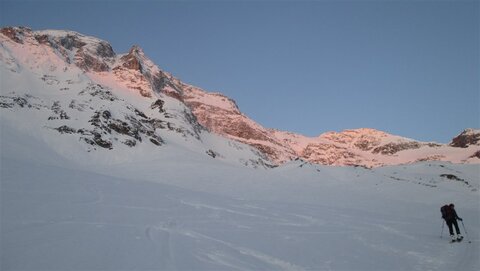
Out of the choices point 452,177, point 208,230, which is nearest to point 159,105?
point 452,177

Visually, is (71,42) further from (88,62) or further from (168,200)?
(168,200)

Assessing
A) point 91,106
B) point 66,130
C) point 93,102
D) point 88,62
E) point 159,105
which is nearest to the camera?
point 66,130

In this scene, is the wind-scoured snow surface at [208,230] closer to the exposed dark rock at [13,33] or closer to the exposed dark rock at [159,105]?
the exposed dark rock at [159,105]

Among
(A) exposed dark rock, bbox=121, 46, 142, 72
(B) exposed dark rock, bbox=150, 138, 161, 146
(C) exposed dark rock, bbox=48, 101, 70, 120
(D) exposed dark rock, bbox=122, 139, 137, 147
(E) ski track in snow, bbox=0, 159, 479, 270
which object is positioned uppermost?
(A) exposed dark rock, bbox=121, 46, 142, 72

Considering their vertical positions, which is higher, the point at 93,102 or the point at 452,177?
the point at 93,102

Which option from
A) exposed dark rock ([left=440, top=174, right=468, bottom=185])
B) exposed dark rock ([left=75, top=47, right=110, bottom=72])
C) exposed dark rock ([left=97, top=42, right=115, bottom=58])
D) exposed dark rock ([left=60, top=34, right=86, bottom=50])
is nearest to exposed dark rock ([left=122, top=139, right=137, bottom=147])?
exposed dark rock ([left=440, top=174, right=468, bottom=185])

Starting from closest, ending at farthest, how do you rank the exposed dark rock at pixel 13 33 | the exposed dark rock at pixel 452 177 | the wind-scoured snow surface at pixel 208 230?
the wind-scoured snow surface at pixel 208 230 → the exposed dark rock at pixel 452 177 → the exposed dark rock at pixel 13 33

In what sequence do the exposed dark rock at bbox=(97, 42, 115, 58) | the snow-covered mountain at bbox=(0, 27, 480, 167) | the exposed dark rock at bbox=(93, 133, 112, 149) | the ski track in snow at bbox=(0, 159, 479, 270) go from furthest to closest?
the exposed dark rock at bbox=(97, 42, 115, 58)
the snow-covered mountain at bbox=(0, 27, 480, 167)
the exposed dark rock at bbox=(93, 133, 112, 149)
the ski track in snow at bbox=(0, 159, 479, 270)

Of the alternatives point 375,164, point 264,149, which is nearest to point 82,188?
point 264,149

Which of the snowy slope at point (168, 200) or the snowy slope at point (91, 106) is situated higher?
the snowy slope at point (91, 106)

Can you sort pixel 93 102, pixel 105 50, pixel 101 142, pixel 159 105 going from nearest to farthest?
pixel 101 142
pixel 93 102
pixel 159 105
pixel 105 50

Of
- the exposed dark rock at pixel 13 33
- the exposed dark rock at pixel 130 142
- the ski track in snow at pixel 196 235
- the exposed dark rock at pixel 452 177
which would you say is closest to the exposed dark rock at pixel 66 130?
the exposed dark rock at pixel 130 142

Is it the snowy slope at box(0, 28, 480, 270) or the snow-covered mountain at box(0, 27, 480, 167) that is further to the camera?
the snow-covered mountain at box(0, 27, 480, 167)

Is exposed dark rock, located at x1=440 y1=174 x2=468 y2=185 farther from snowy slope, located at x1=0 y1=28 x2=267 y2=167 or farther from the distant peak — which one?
the distant peak
